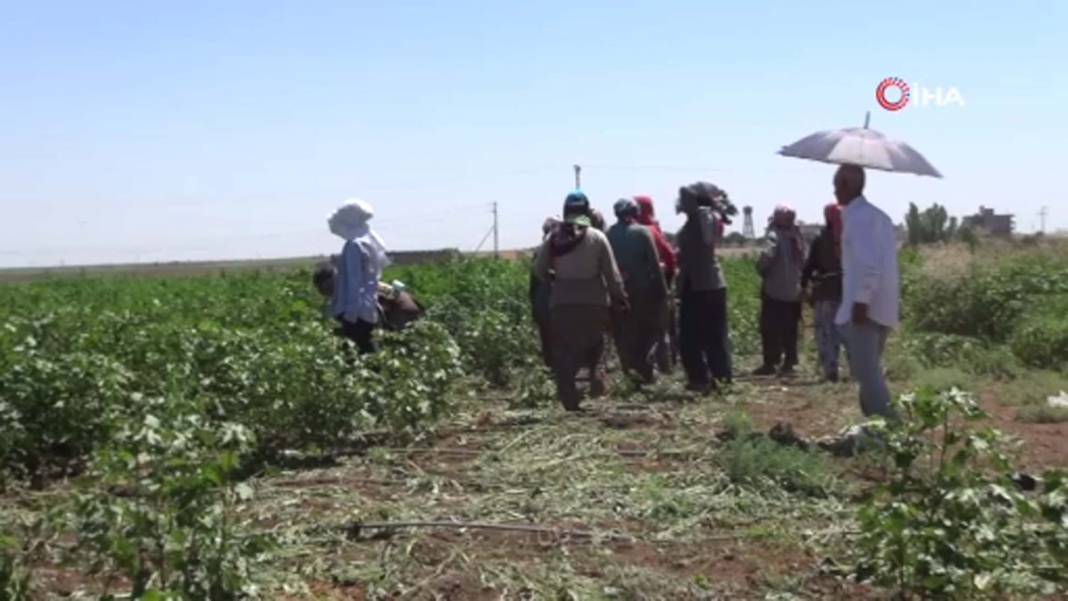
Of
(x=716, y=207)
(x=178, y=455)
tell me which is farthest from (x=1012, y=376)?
(x=178, y=455)

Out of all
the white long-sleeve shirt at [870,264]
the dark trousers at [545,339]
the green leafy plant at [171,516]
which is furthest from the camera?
the dark trousers at [545,339]

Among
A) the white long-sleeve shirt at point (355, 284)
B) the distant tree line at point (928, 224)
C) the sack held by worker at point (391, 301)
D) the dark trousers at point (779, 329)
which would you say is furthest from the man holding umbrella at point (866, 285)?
the distant tree line at point (928, 224)

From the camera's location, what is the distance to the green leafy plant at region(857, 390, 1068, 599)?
15.7 feet

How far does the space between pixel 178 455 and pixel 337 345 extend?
3893 mm

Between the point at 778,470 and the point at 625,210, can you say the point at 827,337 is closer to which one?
the point at 625,210

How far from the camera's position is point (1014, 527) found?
528 cm

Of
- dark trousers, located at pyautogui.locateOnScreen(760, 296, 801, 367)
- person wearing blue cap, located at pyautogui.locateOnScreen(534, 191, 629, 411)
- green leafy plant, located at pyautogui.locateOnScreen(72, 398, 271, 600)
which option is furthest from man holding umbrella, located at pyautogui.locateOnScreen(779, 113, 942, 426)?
dark trousers, located at pyautogui.locateOnScreen(760, 296, 801, 367)

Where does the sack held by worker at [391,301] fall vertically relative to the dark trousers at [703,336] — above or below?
above

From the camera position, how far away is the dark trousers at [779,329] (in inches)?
502

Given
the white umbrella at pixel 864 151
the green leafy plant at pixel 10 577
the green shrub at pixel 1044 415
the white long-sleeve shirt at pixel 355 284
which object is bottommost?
the green shrub at pixel 1044 415

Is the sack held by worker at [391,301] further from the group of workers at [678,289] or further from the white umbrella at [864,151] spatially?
the white umbrella at [864,151]

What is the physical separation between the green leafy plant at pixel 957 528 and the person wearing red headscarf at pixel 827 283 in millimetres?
6192

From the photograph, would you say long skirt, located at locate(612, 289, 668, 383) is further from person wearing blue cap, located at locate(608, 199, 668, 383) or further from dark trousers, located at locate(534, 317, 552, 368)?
dark trousers, located at locate(534, 317, 552, 368)

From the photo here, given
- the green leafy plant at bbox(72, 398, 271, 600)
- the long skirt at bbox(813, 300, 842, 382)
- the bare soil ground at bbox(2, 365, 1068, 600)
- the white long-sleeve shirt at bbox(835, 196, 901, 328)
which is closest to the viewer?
the green leafy plant at bbox(72, 398, 271, 600)
